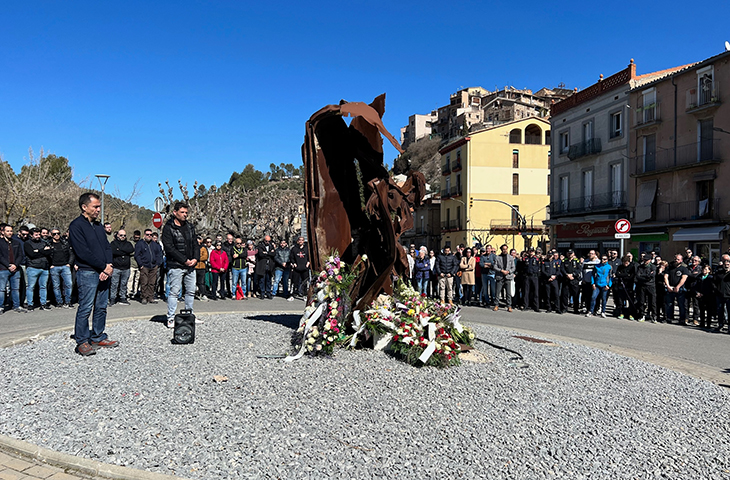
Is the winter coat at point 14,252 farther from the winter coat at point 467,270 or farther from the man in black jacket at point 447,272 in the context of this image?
the winter coat at point 467,270

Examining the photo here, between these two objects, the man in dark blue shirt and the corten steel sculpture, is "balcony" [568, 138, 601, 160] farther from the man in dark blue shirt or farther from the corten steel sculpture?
the man in dark blue shirt

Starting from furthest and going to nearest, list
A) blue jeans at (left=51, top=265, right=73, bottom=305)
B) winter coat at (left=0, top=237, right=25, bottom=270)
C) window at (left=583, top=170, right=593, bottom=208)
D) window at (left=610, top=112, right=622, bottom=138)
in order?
window at (left=583, top=170, right=593, bottom=208)
window at (left=610, top=112, right=622, bottom=138)
blue jeans at (left=51, top=265, right=73, bottom=305)
winter coat at (left=0, top=237, right=25, bottom=270)

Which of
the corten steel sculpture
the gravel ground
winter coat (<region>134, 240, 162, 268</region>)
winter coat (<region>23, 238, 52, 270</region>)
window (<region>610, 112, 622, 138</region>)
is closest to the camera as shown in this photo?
the gravel ground

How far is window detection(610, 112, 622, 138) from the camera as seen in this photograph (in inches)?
1184

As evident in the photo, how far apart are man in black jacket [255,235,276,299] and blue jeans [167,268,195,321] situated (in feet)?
22.3

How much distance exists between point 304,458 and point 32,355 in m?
4.50

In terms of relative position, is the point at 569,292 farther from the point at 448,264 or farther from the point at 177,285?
the point at 177,285

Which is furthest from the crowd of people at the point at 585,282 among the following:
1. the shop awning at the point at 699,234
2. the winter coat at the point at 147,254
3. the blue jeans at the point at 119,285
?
the shop awning at the point at 699,234

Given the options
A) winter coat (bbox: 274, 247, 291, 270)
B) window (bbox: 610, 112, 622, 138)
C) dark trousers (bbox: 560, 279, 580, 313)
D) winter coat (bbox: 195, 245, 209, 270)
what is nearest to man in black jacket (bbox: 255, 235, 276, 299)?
winter coat (bbox: 274, 247, 291, 270)

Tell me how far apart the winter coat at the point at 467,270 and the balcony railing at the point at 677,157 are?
1688 cm

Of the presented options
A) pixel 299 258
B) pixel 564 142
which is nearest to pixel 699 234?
pixel 564 142

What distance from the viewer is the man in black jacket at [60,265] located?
11523mm

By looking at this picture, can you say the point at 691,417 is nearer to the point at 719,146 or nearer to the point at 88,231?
the point at 88,231

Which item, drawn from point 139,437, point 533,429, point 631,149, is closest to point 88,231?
point 139,437
